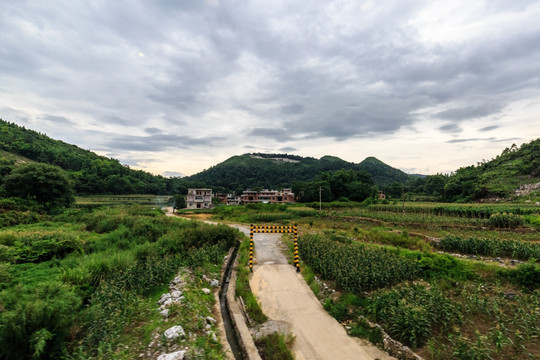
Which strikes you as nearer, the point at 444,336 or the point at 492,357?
the point at 492,357

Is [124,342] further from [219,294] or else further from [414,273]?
[414,273]

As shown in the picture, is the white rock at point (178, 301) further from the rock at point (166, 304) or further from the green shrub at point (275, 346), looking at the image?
the green shrub at point (275, 346)

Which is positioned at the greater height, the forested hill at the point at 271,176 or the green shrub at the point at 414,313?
the forested hill at the point at 271,176

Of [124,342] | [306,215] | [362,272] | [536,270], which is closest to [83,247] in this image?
[124,342]

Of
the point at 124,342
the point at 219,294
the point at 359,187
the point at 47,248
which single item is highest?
the point at 359,187

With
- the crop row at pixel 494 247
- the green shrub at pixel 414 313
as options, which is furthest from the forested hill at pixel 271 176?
the green shrub at pixel 414 313

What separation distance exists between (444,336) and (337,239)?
11092mm

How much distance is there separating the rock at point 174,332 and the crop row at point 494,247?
46.0ft

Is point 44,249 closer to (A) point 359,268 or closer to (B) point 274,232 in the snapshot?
(B) point 274,232

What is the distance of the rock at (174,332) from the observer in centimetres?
519

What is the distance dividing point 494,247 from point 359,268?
337 inches

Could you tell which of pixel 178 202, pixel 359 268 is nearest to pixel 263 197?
pixel 178 202

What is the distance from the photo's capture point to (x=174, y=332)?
5.30 m

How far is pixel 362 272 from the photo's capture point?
837 cm
